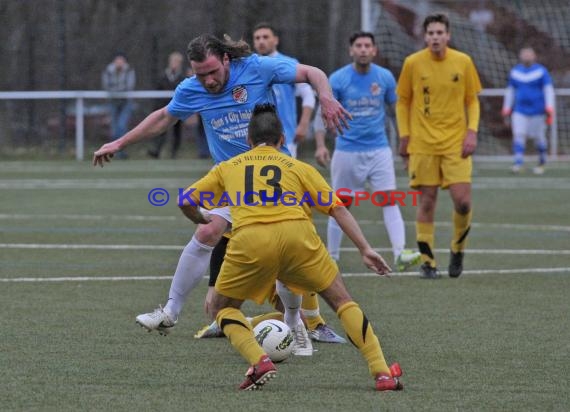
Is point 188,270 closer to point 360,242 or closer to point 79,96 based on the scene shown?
point 360,242

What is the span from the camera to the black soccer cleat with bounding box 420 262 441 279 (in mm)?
11023

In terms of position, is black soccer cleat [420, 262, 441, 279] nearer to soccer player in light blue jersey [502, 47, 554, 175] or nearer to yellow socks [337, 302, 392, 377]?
yellow socks [337, 302, 392, 377]

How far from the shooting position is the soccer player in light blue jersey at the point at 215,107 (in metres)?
7.75

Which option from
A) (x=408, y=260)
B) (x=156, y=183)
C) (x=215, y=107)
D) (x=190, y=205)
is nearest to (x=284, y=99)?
(x=408, y=260)

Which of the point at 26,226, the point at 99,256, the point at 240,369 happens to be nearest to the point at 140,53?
the point at 26,226

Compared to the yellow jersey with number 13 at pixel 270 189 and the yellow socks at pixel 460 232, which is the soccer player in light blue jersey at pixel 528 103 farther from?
the yellow jersey with number 13 at pixel 270 189

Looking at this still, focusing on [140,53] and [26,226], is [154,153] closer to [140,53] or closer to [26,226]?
[140,53]

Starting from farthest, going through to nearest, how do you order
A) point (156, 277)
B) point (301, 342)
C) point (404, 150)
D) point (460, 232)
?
point (404, 150) < point (460, 232) < point (156, 277) < point (301, 342)

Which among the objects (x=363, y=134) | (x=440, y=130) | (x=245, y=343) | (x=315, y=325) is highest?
(x=440, y=130)

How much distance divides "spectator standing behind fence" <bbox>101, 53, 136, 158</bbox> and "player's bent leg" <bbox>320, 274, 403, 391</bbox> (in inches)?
829

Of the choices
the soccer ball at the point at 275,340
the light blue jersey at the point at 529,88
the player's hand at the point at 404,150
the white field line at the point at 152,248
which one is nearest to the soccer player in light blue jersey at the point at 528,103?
the light blue jersey at the point at 529,88

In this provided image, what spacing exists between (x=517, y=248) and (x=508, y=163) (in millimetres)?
13658

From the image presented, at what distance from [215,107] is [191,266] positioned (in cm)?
101

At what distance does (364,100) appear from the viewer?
12.0 m
